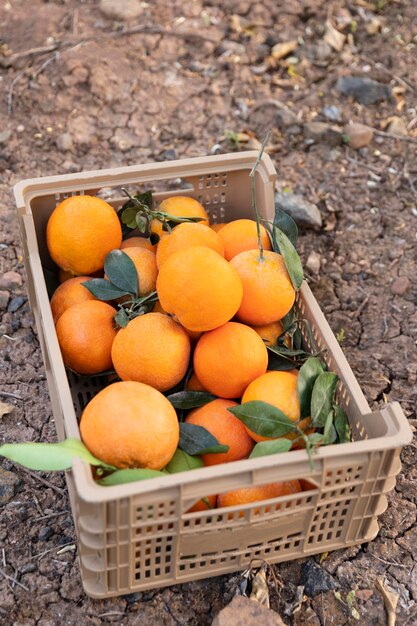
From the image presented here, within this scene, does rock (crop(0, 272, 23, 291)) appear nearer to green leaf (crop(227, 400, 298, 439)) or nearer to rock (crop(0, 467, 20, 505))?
rock (crop(0, 467, 20, 505))

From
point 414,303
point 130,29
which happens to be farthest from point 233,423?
point 130,29

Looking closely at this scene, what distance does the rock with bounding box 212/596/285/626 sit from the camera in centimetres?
163

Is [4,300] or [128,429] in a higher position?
[128,429]

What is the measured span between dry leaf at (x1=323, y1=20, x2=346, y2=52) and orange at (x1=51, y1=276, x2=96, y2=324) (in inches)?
76.1

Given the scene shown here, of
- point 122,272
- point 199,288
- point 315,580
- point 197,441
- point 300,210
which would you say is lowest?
point 315,580

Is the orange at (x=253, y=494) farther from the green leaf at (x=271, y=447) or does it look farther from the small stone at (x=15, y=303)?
the small stone at (x=15, y=303)

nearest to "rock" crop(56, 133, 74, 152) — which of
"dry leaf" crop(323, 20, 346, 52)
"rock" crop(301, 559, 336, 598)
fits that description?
"dry leaf" crop(323, 20, 346, 52)

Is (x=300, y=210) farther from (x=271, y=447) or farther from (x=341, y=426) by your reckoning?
(x=271, y=447)

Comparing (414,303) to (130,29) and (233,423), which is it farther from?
(130,29)

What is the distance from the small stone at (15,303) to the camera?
2.41 m

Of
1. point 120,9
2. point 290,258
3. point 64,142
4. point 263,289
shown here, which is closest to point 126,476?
point 263,289

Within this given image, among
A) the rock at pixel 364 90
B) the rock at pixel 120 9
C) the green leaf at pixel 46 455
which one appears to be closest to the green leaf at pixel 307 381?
the green leaf at pixel 46 455

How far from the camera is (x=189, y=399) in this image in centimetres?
179

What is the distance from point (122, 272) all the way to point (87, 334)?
0.62 feet
